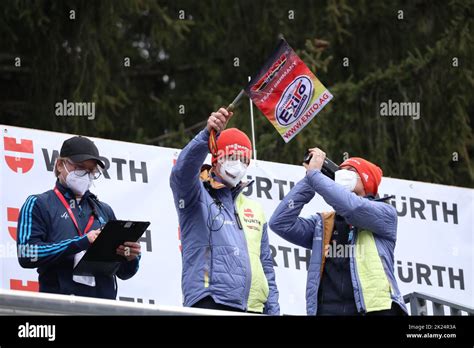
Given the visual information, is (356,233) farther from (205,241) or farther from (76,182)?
(76,182)

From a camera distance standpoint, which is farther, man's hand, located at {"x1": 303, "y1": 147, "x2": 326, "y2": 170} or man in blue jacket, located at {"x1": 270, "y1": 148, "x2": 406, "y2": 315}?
man's hand, located at {"x1": 303, "y1": 147, "x2": 326, "y2": 170}

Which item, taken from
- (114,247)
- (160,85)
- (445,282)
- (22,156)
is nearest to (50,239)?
(114,247)

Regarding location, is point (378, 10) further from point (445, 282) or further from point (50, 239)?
point (50, 239)

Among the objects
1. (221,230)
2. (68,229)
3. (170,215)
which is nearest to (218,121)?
(221,230)

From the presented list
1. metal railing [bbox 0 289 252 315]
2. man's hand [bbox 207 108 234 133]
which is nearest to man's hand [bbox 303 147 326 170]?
man's hand [bbox 207 108 234 133]

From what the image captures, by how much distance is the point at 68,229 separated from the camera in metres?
9.16

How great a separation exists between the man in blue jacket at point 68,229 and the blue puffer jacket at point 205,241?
1.21 ft

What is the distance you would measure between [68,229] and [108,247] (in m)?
0.39

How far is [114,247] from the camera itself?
8.95 meters

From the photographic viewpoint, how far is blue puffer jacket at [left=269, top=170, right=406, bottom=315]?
30.2 ft

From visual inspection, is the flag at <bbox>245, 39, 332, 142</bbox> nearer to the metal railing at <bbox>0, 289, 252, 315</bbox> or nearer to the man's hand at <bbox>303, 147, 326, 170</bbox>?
the man's hand at <bbox>303, 147, 326, 170</bbox>

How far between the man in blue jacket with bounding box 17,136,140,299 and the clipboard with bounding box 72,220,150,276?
5 centimetres

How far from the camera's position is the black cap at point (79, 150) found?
9.34 meters

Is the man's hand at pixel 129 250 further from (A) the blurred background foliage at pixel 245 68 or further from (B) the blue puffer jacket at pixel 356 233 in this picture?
(A) the blurred background foliage at pixel 245 68
